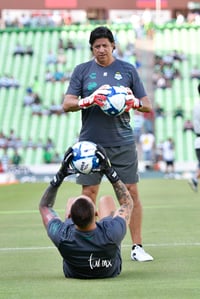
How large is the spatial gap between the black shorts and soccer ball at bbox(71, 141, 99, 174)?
5.31 feet

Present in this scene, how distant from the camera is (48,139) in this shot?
145 feet

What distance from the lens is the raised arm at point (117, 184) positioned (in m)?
8.56

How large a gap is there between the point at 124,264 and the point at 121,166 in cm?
100

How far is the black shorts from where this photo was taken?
33.4 feet

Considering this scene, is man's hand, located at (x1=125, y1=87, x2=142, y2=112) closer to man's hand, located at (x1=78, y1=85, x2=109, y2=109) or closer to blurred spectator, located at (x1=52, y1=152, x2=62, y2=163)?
man's hand, located at (x1=78, y1=85, x2=109, y2=109)

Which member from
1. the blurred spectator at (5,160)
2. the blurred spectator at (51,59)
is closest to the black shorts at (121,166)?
the blurred spectator at (5,160)

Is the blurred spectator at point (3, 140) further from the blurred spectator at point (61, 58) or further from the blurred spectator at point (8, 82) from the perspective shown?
the blurred spectator at point (61, 58)

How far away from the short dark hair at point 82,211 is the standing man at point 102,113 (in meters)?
1.88

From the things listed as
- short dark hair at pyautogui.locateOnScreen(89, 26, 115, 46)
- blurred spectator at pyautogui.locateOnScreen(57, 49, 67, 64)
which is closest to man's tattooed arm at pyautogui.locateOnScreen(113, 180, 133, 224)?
short dark hair at pyautogui.locateOnScreen(89, 26, 115, 46)

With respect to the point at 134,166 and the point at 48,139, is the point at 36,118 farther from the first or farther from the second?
the point at 134,166

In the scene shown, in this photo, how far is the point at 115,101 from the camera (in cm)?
959

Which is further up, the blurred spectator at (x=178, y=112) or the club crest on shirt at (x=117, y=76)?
the blurred spectator at (x=178, y=112)

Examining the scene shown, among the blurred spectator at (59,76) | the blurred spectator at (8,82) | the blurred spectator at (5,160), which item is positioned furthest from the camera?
the blurred spectator at (8,82)

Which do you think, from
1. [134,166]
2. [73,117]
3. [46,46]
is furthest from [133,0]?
[134,166]
